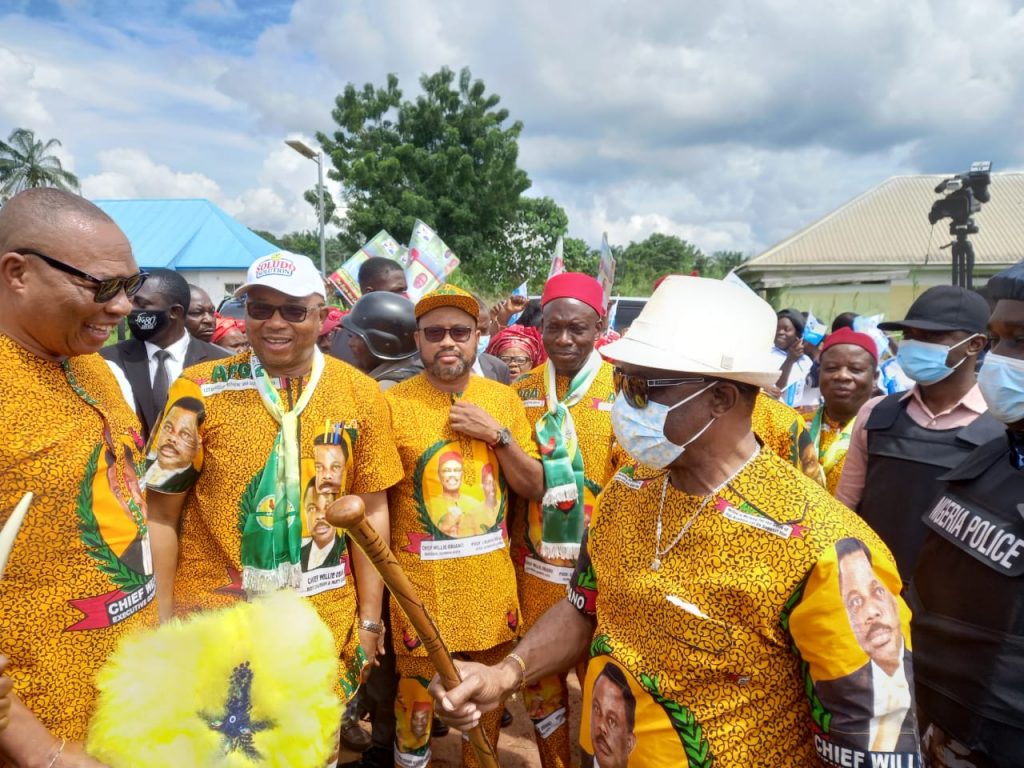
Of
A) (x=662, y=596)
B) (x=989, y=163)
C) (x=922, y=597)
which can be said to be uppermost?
(x=989, y=163)

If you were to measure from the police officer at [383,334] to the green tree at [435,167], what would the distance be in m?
22.9

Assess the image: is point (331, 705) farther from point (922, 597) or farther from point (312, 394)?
point (922, 597)

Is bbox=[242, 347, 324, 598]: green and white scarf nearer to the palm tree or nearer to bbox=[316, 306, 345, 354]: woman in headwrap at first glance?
bbox=[316, 306, 345, 354]: woman in headwrap

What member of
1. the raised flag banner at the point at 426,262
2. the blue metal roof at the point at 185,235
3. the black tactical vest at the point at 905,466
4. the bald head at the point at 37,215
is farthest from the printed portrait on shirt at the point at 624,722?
the blue metal roof at the point at 185,235

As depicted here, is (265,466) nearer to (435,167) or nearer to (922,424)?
(922,424)

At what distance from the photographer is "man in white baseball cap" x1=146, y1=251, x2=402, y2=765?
2523 millimetres

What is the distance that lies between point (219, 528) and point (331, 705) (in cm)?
110

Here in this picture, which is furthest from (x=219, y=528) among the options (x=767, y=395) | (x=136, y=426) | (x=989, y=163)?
(x=989, y=163)

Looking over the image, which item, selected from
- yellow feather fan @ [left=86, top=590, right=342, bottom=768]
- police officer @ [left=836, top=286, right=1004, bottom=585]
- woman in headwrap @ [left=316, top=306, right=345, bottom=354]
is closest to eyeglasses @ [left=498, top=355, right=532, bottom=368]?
woman in headwrap @ [left=316, top=306, right=345, bottom=354]

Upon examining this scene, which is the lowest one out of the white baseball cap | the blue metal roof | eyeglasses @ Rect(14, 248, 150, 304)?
eyeglasses @ Rect(14, 248, 150, 304)

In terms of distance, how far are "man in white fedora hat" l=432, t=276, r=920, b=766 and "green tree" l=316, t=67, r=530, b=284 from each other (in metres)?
25.7

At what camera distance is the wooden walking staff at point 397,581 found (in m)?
1.37

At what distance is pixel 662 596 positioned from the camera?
1749mm

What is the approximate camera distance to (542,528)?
3.43 metres
